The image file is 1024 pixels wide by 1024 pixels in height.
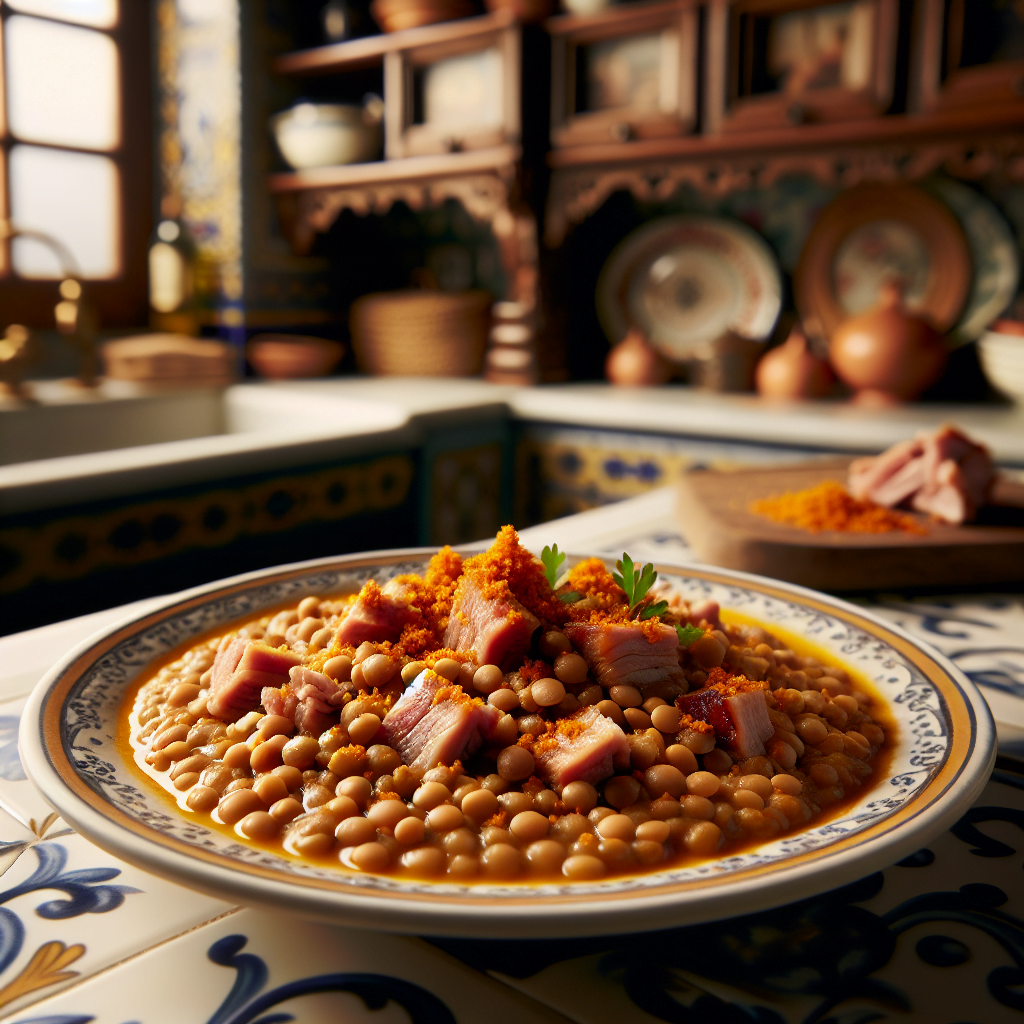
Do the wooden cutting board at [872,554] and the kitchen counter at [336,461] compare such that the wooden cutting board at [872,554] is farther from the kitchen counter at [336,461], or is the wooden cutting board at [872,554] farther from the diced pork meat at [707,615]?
the kitchen counter at [336,461]

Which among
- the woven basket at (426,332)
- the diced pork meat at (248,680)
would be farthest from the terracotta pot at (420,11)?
the diced pork meat at (248,680)

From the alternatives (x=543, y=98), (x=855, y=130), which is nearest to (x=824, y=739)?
(x=855, y=130)

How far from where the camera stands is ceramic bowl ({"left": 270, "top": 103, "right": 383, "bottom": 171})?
136 inches

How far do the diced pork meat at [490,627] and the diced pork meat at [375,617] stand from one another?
0.13ft

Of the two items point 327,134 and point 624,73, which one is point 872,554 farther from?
point 327,134

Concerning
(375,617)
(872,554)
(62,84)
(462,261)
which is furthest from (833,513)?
(62,84)

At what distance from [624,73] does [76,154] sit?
2.05 metres

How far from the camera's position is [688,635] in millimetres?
721

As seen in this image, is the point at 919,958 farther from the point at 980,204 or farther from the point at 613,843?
the point at 980,204

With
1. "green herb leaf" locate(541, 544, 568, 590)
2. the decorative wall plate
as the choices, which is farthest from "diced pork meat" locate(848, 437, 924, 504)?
the decorative wall plate

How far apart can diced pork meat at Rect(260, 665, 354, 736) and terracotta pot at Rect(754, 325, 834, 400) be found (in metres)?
2.46

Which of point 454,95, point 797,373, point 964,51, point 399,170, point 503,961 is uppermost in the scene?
point 454,95

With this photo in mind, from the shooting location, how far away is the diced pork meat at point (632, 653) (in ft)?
2.25

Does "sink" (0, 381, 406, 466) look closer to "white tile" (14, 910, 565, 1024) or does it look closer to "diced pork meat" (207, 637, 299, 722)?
"diced pork meat" (207, 637, 299, 722)
